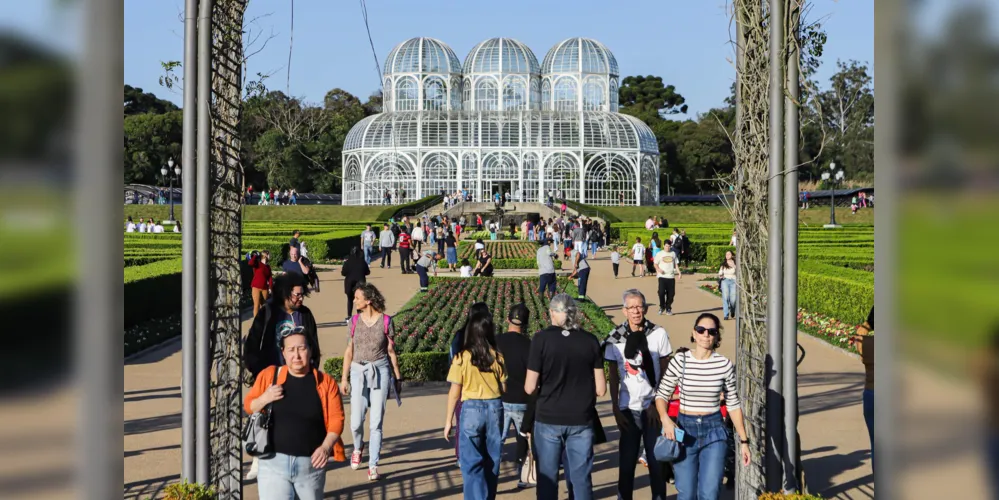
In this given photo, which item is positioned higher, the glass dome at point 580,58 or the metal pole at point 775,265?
the glass dome at point 580,58

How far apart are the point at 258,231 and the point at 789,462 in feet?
96.0

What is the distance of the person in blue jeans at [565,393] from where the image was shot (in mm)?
5363

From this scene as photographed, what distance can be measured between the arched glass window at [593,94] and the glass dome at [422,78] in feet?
25.2

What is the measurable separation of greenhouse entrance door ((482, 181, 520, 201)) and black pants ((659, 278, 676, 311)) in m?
37.4

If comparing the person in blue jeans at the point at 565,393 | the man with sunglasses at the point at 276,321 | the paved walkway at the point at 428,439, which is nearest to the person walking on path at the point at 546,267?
the paved walkway at the point at 428,439

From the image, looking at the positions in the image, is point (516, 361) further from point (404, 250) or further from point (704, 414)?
point (404, 250)

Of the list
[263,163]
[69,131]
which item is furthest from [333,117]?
[69,131]

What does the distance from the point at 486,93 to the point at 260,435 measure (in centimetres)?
5640

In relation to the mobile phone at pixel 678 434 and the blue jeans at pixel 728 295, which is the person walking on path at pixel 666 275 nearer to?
the blue jeans at pixel 728 295

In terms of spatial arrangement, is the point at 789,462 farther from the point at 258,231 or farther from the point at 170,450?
the point at 258,231

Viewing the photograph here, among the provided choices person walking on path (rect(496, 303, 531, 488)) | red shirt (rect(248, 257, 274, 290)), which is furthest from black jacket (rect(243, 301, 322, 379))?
red shirt (rect(248, 257, 274, 290))

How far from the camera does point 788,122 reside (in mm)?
4766

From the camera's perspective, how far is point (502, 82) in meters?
59.7

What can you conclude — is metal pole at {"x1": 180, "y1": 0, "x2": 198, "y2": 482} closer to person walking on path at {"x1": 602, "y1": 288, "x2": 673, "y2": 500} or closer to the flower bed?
person walking on path at {"x1": 602, "y1": 288, "x2": 673, "y2": 500}
